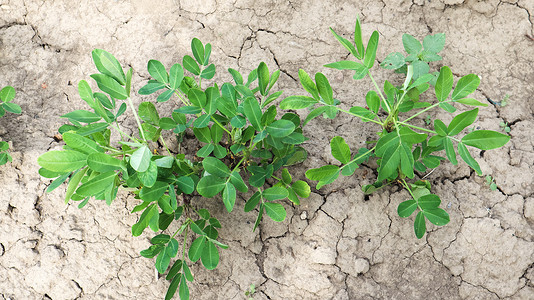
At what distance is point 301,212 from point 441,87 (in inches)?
37.2

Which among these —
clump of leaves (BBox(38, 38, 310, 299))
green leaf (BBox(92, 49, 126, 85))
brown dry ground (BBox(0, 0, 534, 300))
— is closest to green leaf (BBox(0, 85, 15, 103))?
brown dry ground (BBox(0, 0, 534, 300))

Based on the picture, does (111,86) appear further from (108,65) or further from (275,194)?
(275,194)

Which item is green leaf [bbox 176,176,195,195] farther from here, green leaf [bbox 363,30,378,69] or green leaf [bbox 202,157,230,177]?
green leaf [bbox 363,30,378,69]

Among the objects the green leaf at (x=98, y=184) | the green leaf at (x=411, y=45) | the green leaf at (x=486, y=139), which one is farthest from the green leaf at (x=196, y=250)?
the green leaf at (x=411, y=45)

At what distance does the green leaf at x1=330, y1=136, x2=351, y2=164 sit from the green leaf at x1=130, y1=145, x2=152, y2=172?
80 cm

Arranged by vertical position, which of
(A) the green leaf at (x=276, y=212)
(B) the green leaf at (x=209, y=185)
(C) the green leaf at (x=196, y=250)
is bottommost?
(C) the green leaf at (x=196, y=250)

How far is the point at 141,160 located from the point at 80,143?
0.26m

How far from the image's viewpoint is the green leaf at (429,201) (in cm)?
197

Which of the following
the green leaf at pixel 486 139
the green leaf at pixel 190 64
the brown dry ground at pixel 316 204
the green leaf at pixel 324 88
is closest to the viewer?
the green leaf at pixel 486 139

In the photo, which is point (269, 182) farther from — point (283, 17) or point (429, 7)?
point (429, 7)

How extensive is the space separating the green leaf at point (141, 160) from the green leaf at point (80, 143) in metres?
0.16

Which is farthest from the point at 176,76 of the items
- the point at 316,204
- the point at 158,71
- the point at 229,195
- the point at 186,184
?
the point at 316,204

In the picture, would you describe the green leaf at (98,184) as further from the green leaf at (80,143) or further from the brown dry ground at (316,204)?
the brown dry ground at (316,204)

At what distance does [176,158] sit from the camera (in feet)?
6.51
